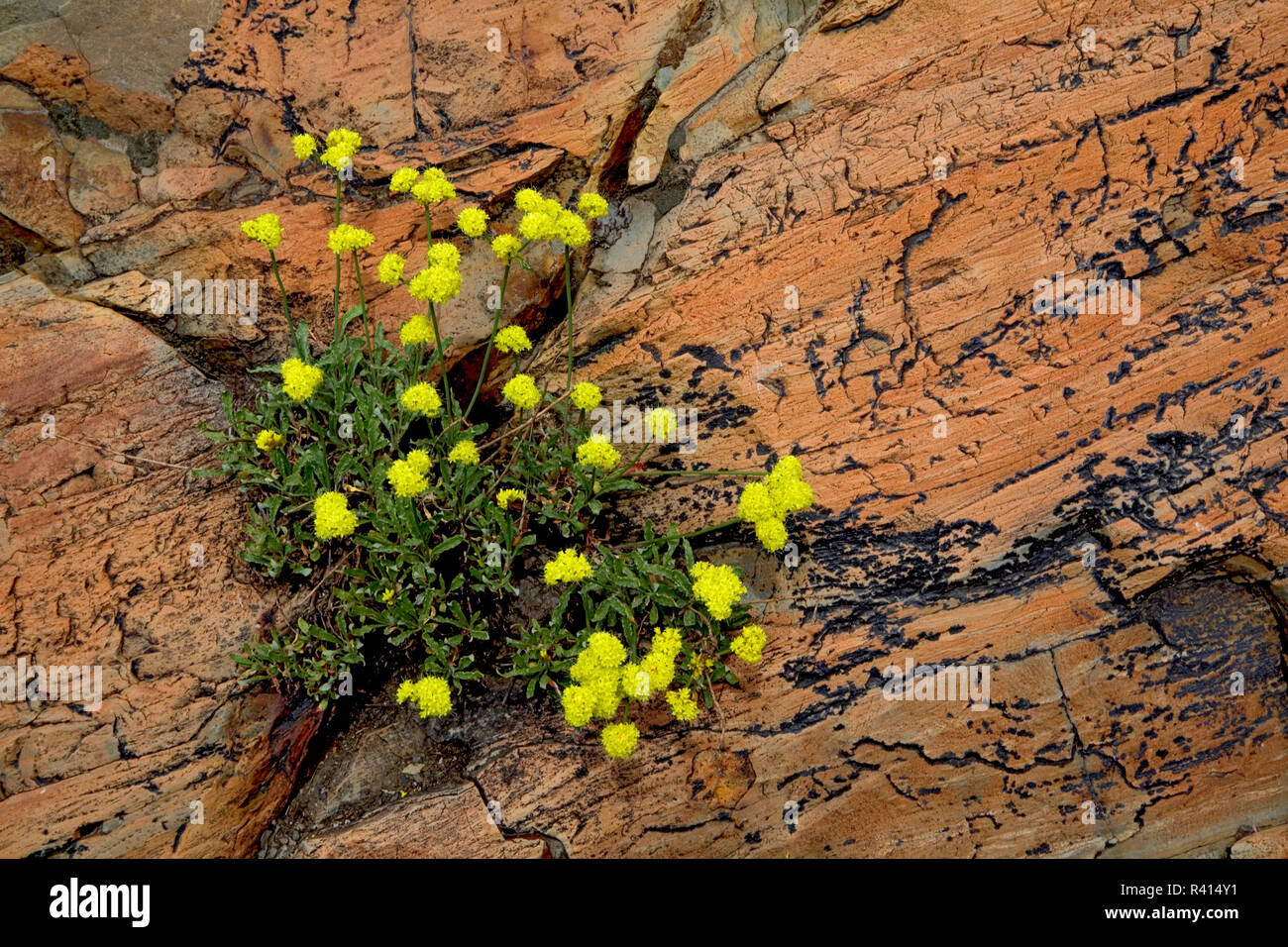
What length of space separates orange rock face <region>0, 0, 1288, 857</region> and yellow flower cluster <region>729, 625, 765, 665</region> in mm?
420

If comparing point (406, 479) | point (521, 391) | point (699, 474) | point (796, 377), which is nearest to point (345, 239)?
point (521, 391)

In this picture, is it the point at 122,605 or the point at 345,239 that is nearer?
the point at 345,239

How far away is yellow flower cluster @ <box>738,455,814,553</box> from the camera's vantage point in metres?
4.35

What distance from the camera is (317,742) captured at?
4980 mm

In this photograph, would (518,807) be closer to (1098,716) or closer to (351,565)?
→ (351,565)

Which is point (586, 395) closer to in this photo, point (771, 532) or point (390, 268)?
point (771, 532)

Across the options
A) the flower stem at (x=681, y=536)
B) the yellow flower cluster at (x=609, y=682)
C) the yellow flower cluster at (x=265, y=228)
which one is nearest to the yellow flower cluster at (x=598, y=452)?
the flower stem at (x=681, y=536)

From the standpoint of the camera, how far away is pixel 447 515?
5.12 meters

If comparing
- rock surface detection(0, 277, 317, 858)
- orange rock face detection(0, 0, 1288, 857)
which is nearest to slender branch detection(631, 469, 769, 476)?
orange rock face detection(0, 0, 1288, 857)

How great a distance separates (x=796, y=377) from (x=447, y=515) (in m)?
2.24

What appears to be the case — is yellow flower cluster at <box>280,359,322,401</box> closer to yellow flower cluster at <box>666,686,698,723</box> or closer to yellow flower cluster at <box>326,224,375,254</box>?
yellow flower cluster at <box>326,224,375,254</box>
